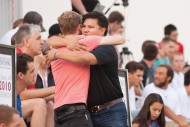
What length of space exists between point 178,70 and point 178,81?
31 centimetres

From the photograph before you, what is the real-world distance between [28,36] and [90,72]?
2.07m

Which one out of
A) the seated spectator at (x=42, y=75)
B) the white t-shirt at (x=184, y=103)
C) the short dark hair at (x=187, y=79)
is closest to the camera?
the seated spectator at (x=42, y=75)

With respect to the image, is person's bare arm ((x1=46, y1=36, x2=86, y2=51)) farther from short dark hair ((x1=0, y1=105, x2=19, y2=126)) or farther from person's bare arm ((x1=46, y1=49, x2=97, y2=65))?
short dark hair ((x1=0, y1=105, x2=19, y2=126))

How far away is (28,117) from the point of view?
11.4 metres

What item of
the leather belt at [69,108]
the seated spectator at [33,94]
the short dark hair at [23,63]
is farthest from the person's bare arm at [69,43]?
the seated spectator at [33,94]

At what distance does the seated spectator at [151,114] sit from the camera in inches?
542

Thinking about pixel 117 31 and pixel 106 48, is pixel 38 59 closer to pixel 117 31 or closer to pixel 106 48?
pixel 106 48

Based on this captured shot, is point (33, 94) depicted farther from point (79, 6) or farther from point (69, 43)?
point (79, 6)

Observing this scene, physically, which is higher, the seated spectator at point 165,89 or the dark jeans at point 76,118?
the dark jeans at point 76,118

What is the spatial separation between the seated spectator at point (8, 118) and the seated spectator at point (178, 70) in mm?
9836

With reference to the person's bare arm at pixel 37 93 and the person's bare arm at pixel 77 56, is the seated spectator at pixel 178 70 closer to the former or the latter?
the person's bare arm at pixel 37 93

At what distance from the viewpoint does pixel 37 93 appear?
38.1ft

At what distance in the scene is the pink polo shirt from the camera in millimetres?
10195

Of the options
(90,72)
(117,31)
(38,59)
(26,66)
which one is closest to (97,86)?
(90,72)
